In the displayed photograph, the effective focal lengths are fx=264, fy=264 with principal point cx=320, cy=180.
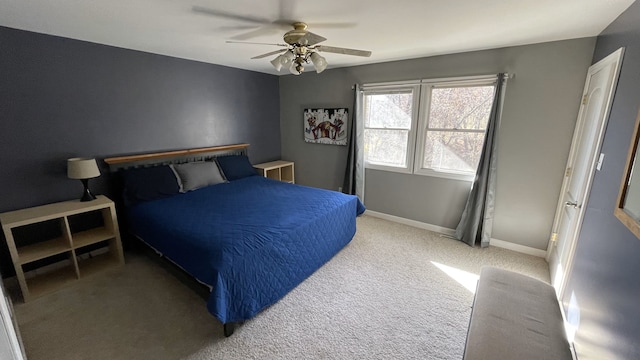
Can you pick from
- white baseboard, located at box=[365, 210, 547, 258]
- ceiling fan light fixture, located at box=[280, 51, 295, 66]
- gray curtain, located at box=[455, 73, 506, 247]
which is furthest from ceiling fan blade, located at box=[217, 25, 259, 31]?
white baseboard, located at box=[365, 210, 547, 258]

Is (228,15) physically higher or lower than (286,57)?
higher

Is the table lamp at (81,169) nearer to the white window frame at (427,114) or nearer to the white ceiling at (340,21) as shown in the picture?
the white ceiling at (340,21)

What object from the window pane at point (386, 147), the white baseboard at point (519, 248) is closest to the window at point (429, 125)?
the window pane at point (386, 147)

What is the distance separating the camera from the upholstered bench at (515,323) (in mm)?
1181

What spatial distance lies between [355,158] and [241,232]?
2.31 metres

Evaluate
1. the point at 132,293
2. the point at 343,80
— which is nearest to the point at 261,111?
the point at 343,80

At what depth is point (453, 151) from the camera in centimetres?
328

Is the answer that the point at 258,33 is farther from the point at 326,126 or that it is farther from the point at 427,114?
the point at 427,114

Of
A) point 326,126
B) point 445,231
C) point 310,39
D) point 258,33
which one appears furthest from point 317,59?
point 445,231

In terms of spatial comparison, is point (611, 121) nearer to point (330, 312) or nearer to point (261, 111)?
point (330, 312)

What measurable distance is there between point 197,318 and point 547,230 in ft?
11.6

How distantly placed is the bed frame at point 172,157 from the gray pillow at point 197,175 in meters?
0.19

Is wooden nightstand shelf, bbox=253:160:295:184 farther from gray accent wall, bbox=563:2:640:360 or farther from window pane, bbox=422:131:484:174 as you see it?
gray accent wall, bbox=563:2:640:360

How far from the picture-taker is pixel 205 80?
11.9 feet
